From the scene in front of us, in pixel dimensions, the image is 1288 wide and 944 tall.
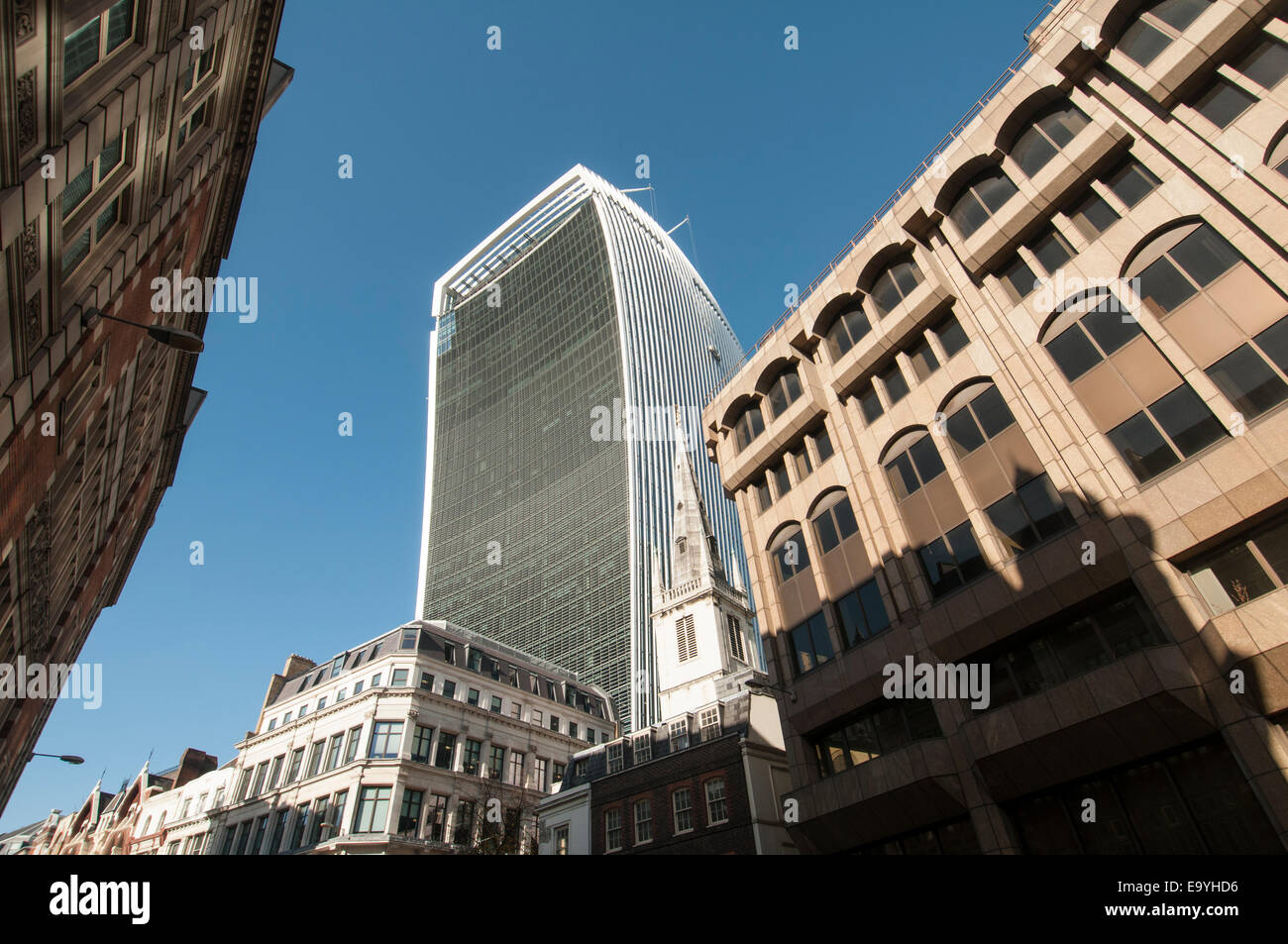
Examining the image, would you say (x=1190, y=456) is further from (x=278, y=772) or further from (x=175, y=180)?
(x=278, y=772)

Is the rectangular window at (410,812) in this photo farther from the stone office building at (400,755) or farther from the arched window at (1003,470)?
the arched window at (1003,470)

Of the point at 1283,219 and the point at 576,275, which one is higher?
the point at 576,275

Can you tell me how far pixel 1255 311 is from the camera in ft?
54.2

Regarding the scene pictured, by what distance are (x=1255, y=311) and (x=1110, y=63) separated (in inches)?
403

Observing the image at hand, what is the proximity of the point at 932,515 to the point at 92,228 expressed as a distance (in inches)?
975

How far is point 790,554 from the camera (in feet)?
92.0

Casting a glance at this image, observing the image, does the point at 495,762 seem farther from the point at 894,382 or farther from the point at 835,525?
the point at 894,382

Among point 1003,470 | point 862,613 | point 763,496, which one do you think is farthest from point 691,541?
point 1003,470

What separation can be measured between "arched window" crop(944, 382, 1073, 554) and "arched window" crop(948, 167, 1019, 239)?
20.6ft

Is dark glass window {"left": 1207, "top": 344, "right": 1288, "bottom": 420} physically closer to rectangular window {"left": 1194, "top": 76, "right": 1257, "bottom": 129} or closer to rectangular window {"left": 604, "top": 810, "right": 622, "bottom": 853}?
rectangular window {"left": 1194, "top": 76, "right": 1257, "bottom": 129}

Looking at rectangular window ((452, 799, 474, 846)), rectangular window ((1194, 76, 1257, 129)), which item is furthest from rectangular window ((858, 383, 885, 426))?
rectangular window ((452, 799, 474, 846))

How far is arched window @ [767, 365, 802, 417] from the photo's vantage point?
30.5m

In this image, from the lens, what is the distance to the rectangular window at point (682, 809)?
34097 mm
